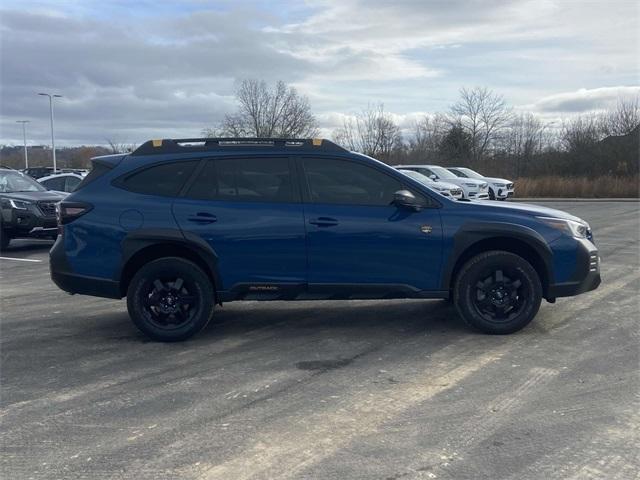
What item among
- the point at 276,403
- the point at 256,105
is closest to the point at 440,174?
the point at 276,403

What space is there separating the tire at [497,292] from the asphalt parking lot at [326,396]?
0.19 metres

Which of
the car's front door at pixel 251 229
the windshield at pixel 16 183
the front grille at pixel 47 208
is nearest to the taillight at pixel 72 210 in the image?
the car's front door at pixel 251 229

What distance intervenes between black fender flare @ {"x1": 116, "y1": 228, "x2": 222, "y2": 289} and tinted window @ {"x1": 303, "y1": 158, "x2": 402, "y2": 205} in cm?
112

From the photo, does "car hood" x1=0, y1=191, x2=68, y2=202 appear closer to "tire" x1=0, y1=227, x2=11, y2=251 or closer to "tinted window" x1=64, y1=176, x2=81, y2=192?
"tire" x1=0, y1=227, x2=11, y2=251

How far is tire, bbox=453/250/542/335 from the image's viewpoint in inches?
237

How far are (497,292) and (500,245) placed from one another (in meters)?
0.47

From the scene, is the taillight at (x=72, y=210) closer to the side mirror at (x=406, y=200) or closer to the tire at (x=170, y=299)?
the tire at (x=170, y=299)

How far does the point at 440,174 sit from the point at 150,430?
942 inches

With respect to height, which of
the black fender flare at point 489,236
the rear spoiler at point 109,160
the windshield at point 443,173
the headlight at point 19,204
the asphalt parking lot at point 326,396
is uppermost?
the windshield at point 443,173

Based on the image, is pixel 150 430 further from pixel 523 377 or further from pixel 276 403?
pixel 523 377

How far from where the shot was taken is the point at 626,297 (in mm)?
7762

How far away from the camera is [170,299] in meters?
6.04

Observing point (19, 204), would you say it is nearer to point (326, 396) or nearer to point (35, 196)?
point (35, 196)

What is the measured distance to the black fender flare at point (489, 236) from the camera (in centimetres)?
598
